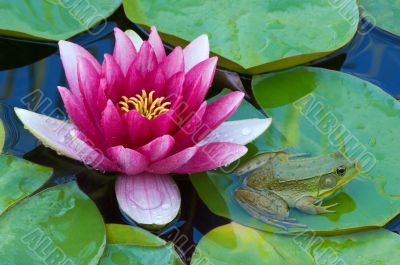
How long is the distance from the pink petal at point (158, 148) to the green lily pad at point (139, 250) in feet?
1.01

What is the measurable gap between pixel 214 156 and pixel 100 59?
3.39 ft

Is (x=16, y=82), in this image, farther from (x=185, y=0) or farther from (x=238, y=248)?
(x=238, y=248)

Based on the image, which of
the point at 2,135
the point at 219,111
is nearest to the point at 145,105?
the point at 219,111

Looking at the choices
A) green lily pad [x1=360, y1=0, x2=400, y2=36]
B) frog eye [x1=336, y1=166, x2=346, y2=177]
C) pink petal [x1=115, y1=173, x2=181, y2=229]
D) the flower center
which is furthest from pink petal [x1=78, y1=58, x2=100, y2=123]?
green lily pad [x1=360, y1=0, x2=400, y2=36]

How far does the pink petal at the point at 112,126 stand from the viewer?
232cm

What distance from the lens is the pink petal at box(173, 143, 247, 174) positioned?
251 cm

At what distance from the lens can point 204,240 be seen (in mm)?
2477

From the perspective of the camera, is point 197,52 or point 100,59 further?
point 100,59

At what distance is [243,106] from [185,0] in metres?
0.63

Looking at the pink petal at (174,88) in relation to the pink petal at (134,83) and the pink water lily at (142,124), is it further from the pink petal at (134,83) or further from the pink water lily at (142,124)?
the pink petal at (134,83)

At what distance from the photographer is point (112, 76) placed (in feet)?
8.09

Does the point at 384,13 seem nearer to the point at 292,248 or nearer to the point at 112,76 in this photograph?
the point at 292,248

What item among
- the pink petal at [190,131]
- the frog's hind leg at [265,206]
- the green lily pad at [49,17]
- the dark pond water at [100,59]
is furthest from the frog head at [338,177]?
the green lily pad at [49,17]

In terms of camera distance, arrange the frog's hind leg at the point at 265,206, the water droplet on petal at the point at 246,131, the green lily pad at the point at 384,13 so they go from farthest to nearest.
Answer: the green lily pad at the point at 384,13 < the water droplet on petal at the point at 246,131 < the frog's hind leg at the point at 265,206
